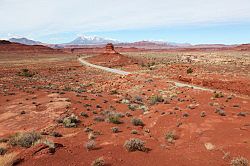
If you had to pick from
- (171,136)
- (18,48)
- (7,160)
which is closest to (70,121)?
(171,136)

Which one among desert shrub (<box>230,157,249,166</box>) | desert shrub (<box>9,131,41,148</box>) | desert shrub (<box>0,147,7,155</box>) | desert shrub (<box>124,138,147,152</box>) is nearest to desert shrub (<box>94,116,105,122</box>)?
desert shrub (<box>9,131,41,148</box>)

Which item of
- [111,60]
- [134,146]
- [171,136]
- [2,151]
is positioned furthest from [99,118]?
[111,60]

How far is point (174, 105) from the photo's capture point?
18.5m

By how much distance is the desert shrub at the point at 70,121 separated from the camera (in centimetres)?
1447

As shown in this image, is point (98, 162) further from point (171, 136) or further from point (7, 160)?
point (171, 136)

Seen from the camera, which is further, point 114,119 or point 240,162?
point 114,119

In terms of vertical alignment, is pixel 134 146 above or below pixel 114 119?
above

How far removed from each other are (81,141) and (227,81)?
1968 cm

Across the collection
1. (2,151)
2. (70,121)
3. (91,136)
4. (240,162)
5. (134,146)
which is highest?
(240,162)

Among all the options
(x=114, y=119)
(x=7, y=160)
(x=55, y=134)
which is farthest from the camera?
(x=114, y=119)

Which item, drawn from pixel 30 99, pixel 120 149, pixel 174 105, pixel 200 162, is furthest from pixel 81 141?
pixel 30 99

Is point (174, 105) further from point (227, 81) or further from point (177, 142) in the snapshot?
point (227, 81)

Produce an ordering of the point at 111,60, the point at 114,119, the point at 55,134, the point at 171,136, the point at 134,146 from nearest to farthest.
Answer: the point at 134,146 < the point at 171,136 < the point at 55,134 < the point at 114,119 < the point at 111,60

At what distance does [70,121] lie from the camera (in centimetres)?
1489
